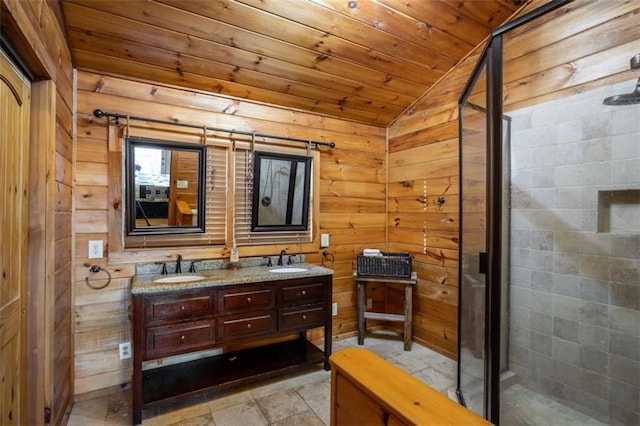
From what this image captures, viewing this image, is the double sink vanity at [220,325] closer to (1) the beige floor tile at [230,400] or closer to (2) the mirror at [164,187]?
(1) the beige floor tile at [230,400]

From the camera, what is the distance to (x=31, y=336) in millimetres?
1389

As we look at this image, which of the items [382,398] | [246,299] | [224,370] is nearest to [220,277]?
[246,299]

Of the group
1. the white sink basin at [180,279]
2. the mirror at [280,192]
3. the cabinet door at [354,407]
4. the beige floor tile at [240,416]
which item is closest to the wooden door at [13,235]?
the white sink basin at [180,279]

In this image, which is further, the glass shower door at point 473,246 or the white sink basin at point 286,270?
the white sink basin at point 286,270

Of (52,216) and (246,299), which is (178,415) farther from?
(52,216)

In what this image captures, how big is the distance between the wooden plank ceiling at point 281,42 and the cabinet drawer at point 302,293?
1573mm

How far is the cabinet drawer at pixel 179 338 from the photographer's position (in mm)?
1901

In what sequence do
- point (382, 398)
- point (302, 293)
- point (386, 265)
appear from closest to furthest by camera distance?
point (382, 398), point (302, 293), point (386, 265)

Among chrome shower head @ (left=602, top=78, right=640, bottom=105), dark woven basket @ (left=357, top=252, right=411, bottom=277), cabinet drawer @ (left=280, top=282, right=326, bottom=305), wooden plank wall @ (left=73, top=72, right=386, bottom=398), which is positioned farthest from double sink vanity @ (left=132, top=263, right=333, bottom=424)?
chrome shower head @ (left=602, top=78, right=640, bottom=105)

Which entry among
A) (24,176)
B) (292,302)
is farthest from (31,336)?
(292,302)

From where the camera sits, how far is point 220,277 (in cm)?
218

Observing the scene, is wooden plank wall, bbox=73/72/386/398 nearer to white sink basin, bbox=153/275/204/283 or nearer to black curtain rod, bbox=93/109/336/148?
black curtain rod, bbox=93/109/336/148

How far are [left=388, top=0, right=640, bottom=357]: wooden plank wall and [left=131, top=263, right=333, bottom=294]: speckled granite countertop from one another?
1.08 m

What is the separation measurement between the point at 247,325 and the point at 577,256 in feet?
7.12
